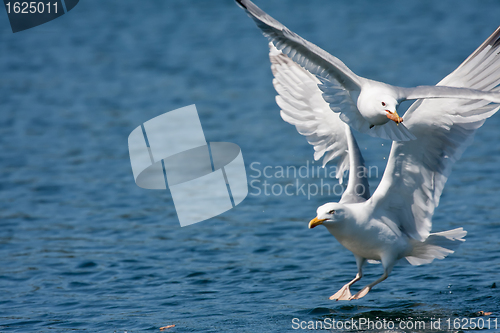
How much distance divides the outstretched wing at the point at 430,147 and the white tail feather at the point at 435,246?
0.71 ft

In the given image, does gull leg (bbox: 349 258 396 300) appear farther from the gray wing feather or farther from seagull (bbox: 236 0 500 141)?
seagull (bbox: 236 0 500 141)

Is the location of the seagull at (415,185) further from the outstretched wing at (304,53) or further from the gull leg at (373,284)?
the outstretched wing at (304,53)

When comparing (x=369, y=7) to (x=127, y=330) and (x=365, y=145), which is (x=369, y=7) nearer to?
(x=365, y=145)

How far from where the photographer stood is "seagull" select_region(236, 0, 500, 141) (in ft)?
22.0

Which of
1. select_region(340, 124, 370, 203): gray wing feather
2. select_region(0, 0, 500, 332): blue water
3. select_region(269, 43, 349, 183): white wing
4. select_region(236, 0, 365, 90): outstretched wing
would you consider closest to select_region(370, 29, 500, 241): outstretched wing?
select_region(340, 124, 370, 203): gray wing feather

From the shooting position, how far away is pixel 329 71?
7.08 m

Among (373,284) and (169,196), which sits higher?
(169,196)

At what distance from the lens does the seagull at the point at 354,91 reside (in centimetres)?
671

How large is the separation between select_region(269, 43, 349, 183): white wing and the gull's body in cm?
28

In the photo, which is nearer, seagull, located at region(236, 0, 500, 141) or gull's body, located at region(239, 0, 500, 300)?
seagull, located at region(236, 0, 500, 141)

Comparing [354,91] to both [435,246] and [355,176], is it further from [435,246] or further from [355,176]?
[435,246]

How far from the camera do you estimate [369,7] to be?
81.9ft

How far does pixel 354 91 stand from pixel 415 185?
1.28m

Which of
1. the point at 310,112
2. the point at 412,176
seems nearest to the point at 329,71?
the point at 412,176
